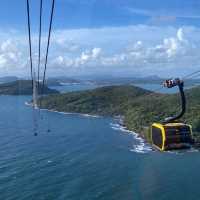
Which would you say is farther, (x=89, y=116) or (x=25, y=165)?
(x=89, y=116)

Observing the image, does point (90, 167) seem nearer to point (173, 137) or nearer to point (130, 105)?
point (173, 137)

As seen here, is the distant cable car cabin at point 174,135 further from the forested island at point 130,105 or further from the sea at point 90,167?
the forested island at point 130,105

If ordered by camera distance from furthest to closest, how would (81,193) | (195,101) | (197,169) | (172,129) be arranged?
(195,101), (197,169), (81,193), (172,129)

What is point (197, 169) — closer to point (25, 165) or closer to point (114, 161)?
point (114, 161)

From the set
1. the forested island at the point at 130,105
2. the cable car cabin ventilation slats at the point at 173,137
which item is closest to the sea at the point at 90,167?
the forested island at the point at 130,105

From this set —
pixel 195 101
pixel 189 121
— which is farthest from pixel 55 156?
pixel 195 101

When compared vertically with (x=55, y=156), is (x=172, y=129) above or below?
above

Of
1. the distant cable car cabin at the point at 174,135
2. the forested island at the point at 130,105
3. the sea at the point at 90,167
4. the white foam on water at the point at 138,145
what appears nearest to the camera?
the distant cable car cabin at the point at 174,135
